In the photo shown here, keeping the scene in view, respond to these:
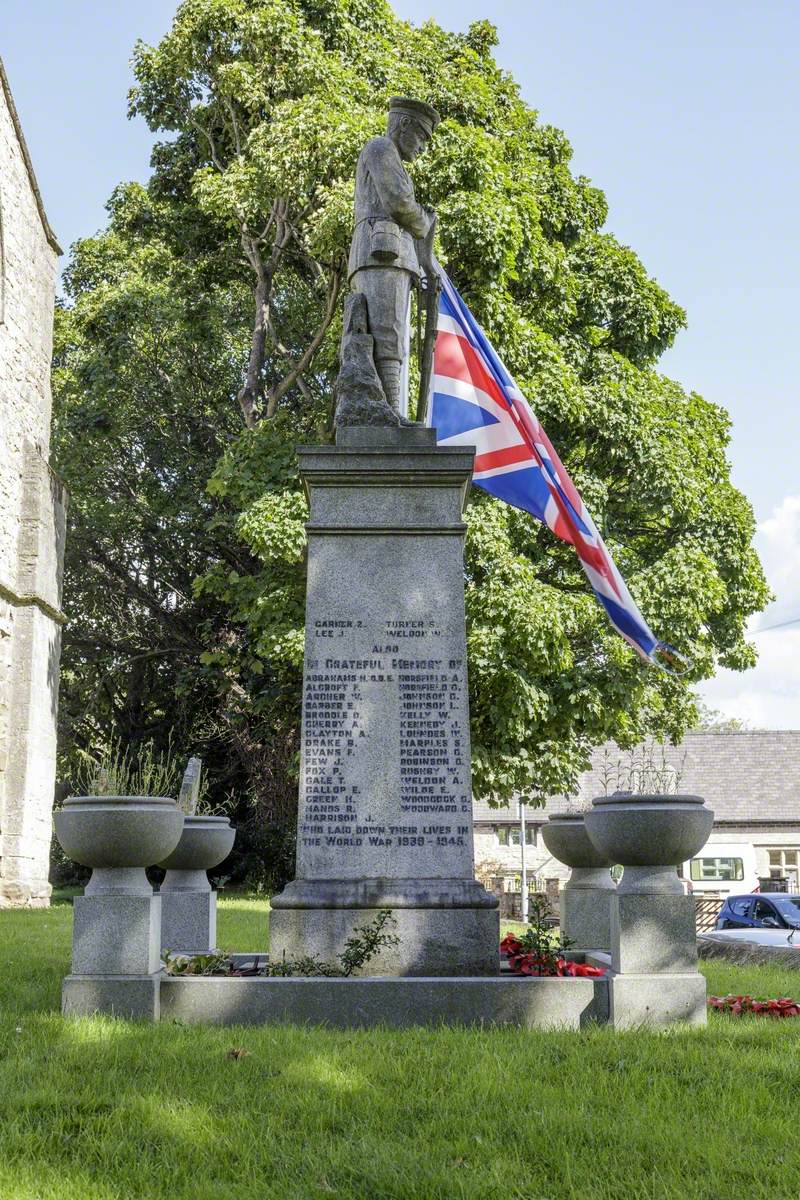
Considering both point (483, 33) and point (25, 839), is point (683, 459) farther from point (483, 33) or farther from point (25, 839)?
point (25, 839)

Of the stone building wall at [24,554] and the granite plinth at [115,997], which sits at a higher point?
the stone building wall at [24,554]

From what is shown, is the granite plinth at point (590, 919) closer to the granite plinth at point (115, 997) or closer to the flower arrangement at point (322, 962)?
the flower arrangement at point (322, 962)

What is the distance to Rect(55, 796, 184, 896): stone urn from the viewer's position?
6.30 metres

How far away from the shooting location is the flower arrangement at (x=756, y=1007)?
22.4 ft

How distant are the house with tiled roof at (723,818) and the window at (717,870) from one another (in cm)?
3

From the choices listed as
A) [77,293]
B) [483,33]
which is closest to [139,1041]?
[483,33]

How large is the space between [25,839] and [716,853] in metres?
26.3

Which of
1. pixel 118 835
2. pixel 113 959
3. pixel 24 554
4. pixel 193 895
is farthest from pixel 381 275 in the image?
pixel 24 554

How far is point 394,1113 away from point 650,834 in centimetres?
252

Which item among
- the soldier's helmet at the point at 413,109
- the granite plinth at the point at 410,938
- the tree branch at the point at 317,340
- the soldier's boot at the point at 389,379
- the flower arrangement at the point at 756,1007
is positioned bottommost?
the flower arrangement at the point at 756,1007

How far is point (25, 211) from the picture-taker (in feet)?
66.5

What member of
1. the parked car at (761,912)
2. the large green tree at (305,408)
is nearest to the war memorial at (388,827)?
the parked car at (761,912)

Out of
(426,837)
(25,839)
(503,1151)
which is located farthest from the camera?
(25,839)

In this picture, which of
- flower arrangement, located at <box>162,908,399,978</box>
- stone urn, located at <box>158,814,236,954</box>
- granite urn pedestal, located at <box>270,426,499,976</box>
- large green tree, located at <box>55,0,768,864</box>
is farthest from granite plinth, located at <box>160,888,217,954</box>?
large green tree, located at <box>55,0,768,864</box>
